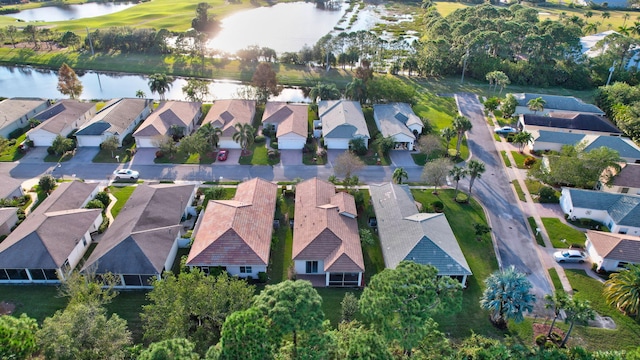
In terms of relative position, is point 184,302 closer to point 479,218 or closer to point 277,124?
point 479,218

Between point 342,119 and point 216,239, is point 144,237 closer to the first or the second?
point 216,239

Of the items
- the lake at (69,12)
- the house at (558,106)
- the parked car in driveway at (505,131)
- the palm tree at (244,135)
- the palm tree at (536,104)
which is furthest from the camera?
the lake at (69,12)

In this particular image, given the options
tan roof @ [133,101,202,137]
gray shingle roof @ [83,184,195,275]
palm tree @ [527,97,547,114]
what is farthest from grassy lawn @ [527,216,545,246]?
tan roof @ [133,101,202,137]

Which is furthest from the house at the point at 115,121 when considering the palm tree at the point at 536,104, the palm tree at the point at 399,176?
the palm tree at the point at 536,104

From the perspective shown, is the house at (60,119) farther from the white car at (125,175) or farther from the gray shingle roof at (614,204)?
the gray shingle roof at (614,204)

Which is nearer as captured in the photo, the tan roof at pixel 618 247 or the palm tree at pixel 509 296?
the palm tree at pixel 509 296

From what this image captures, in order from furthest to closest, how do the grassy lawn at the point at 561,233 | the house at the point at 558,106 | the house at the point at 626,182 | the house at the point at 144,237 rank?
the house at the point at 558,106 → the house at the point at 626,182 → the grassy lawn at the point at 561,233 → the house at the point at 144,237

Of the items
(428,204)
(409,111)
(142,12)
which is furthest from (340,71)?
(142,12)
